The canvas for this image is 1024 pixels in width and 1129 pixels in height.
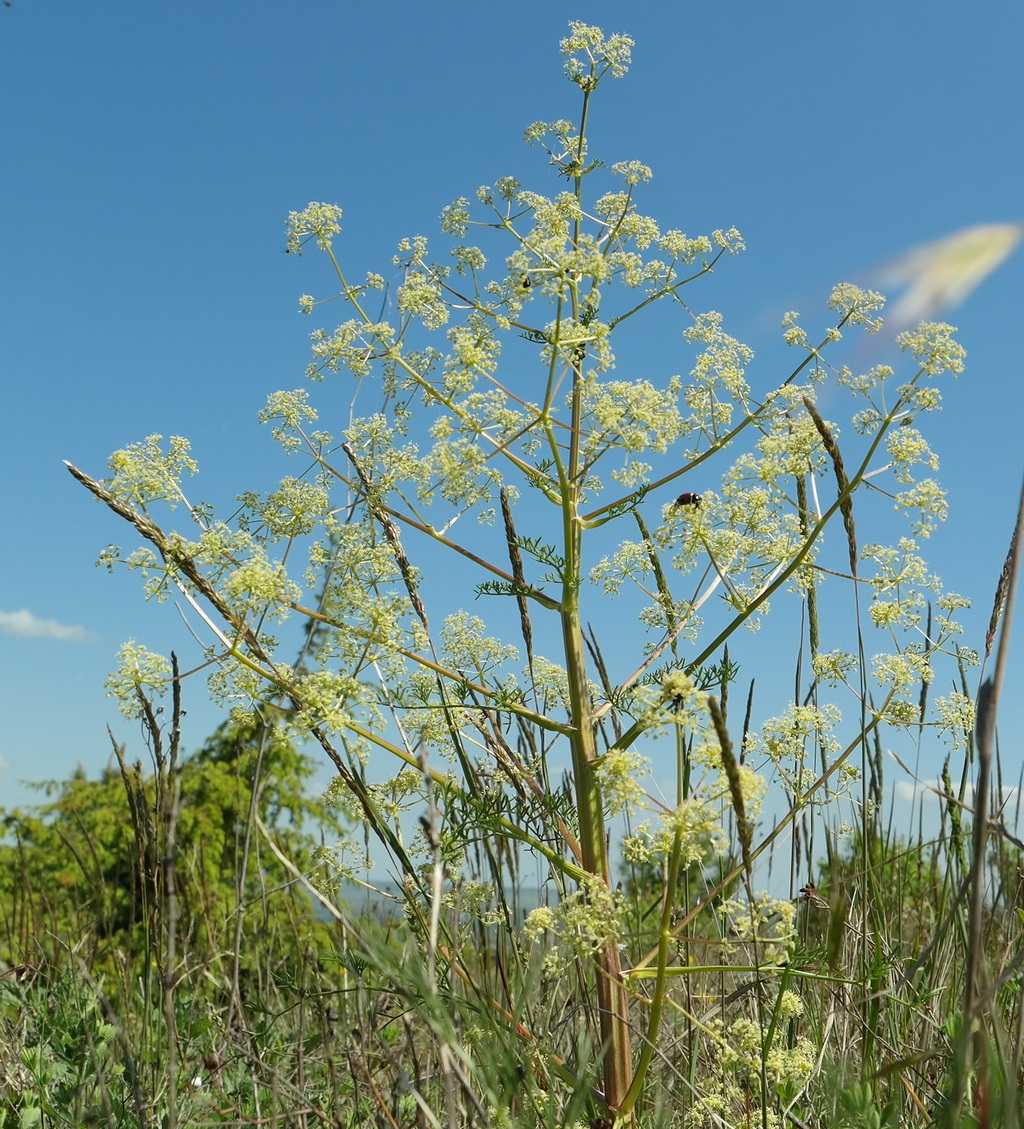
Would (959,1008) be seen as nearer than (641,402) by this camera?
No

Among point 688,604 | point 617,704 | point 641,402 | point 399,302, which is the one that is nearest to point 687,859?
point 617,704

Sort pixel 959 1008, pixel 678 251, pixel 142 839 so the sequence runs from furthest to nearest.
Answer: pixel 959 1008 → pixel 678 251 → pixel 142 839

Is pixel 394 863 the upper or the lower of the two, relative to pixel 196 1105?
upper

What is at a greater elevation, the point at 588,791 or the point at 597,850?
the point at 588,791

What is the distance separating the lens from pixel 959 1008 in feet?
11.4

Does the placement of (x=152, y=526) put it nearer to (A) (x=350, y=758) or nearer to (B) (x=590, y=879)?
(A) (x=350, y=758)

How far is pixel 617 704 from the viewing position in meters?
2.80

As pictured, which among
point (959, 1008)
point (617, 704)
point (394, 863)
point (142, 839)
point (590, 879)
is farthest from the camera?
point (959, 1008)

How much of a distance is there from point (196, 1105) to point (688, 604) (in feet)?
6.64

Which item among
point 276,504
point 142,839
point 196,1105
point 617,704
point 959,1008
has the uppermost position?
point 276,504

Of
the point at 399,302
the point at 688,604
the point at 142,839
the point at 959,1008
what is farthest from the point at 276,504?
the point at 959,1008

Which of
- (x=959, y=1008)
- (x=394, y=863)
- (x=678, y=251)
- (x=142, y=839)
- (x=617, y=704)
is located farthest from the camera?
(x=959, y=1008)

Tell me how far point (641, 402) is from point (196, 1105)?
93.5 inches

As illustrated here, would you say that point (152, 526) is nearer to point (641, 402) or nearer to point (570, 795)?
point (641, 402)
